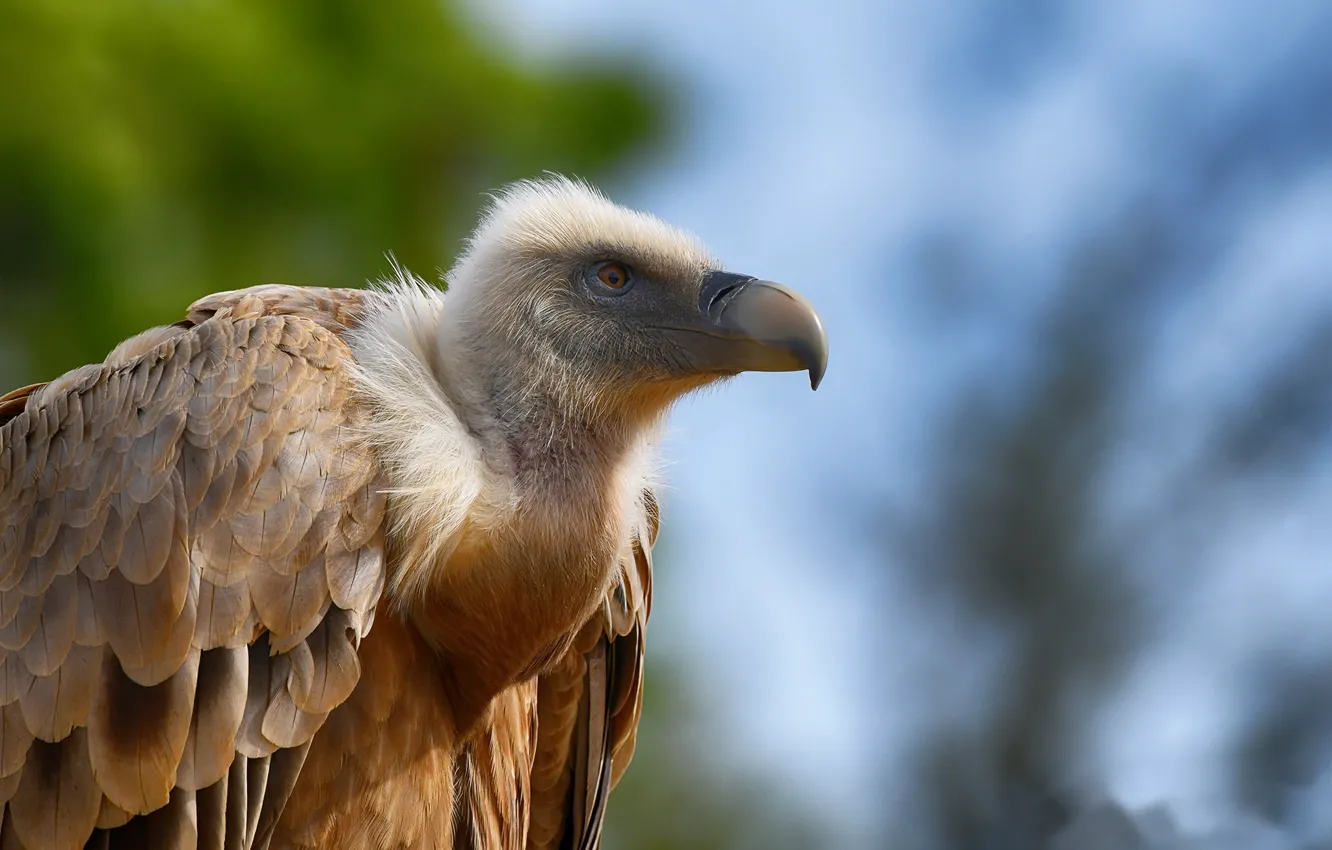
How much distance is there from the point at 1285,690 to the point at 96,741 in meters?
3.89

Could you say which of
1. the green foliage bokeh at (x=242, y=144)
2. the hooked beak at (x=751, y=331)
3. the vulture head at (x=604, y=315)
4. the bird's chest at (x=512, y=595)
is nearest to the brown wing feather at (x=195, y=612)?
the bird's chest at (x=512, y=595)

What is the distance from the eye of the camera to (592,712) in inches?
158

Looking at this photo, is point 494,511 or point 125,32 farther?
point 125,32

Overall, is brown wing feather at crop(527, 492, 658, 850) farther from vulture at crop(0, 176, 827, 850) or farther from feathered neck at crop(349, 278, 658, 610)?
feathered neck at crop(349, 278, 658, 610)

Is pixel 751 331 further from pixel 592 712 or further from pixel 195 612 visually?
pixel 195 612

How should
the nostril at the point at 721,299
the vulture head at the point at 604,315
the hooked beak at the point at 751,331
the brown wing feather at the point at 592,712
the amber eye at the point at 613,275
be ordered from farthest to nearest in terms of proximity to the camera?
the brown wing feather at the point at 592,712 → the amber eye at the point at 613,275 → the nostril at the point at 721,299 → the vulture head at the point at 604,315 → the hooked beak at the point at 751,331

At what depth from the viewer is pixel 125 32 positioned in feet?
29.3

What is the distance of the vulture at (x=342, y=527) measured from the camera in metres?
3.01

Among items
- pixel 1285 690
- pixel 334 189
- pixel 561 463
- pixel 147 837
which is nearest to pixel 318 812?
pixel 147 837

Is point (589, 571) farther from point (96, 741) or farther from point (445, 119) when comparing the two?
point (445, 119)

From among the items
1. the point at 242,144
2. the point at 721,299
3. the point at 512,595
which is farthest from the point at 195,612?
the point at 242,144

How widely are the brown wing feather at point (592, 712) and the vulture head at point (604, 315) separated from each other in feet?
1.41

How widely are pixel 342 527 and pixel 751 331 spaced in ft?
3.38

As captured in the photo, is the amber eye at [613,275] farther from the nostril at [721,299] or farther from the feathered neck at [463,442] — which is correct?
the feathered neck at [463,442]
